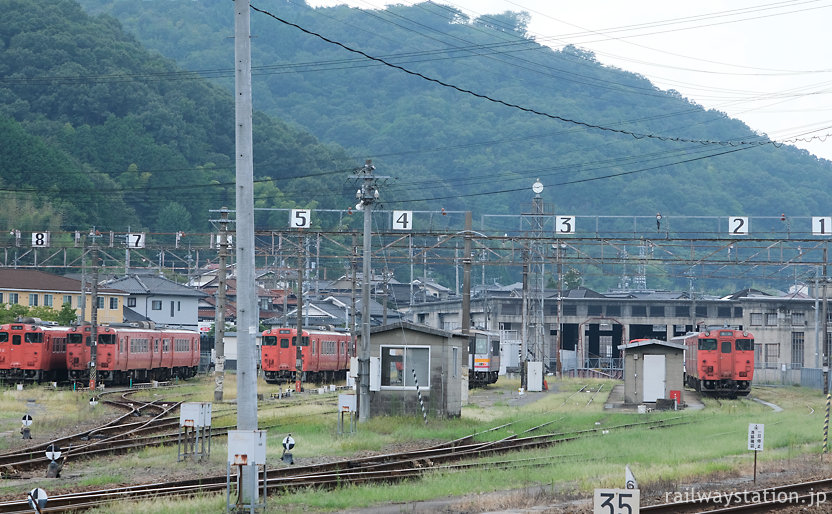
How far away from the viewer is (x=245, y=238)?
14305 mm

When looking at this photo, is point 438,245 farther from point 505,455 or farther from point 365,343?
point 505,455

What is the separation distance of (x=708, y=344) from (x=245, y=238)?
1338 inches

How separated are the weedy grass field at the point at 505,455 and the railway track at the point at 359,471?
1.15 ft

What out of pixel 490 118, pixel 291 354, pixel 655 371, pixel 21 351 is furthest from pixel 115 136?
pixel 490 118

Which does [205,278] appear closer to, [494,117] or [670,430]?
[494,117]

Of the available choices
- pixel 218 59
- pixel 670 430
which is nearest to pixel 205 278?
pixel 218 59

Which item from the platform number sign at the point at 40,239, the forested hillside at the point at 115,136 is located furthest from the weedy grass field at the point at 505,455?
the forested hillside at the point at 115,136

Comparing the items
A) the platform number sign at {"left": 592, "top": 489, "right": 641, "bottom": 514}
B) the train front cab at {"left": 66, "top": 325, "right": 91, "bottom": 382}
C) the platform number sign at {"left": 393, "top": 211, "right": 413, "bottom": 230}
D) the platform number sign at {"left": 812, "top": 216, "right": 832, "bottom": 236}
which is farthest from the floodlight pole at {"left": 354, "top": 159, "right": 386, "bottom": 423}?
the platform number sign at {"left": 812, "top": 216, "right": 832, "bottom": 236}

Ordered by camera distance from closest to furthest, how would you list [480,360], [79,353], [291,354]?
[79,353] < [291,354] < [480,360]

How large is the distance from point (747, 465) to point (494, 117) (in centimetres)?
14333

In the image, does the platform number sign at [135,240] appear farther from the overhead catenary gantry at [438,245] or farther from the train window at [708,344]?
the train window at [708,344]

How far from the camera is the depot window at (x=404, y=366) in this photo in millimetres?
28328

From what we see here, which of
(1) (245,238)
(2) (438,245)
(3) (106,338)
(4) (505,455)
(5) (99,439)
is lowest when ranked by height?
(5) (99,439)

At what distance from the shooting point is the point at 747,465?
19.1 m
